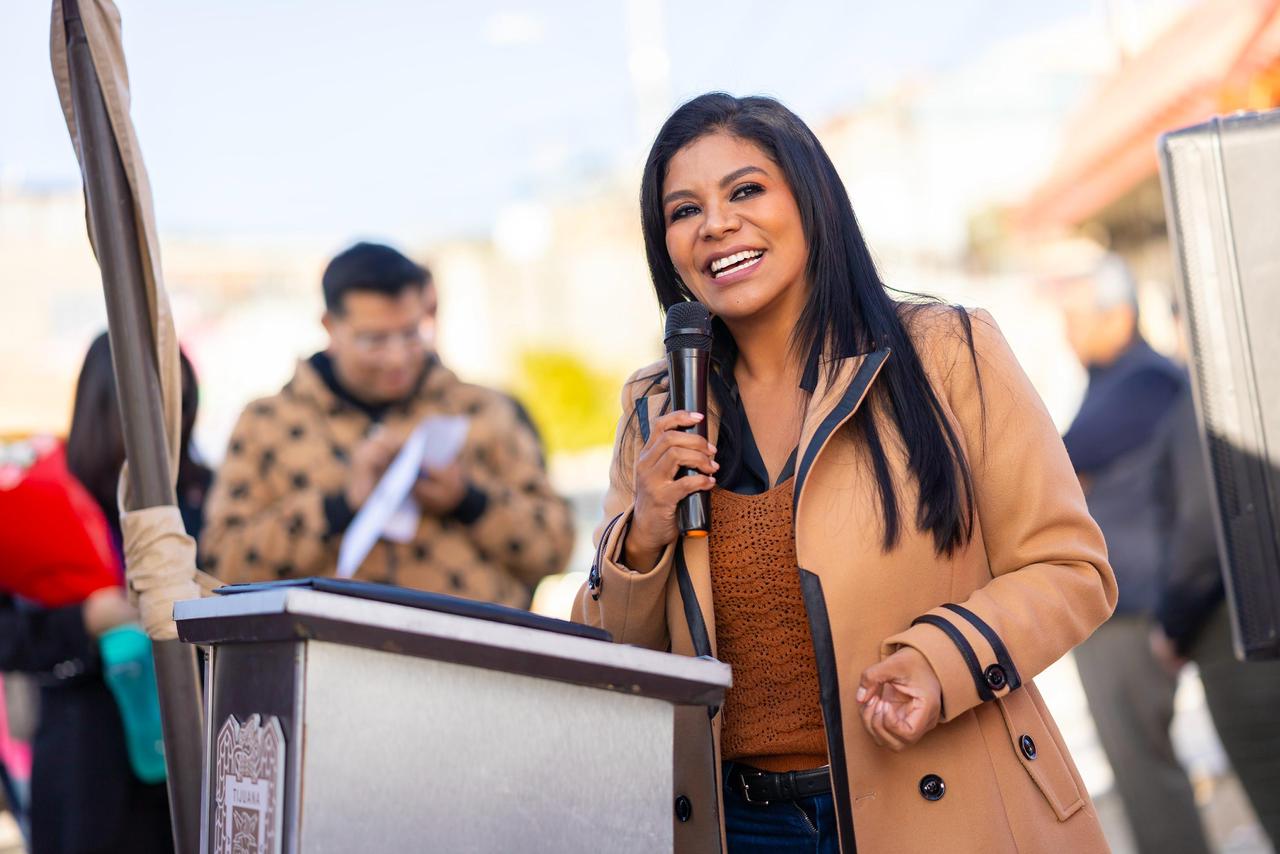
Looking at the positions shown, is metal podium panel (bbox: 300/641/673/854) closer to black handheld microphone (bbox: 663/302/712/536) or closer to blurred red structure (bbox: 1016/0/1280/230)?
black handheld microphone (bbox: 663/302/712/536)

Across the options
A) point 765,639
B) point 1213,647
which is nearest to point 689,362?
point 765,639

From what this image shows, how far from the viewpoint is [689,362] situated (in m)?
2.47

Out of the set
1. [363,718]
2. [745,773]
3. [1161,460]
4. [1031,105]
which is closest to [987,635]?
[745,773]

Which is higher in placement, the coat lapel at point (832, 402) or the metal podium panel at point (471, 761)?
the coat lapel at point (832, 402)

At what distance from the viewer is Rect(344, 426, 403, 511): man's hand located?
4082mm

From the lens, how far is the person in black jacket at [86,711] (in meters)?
3.56

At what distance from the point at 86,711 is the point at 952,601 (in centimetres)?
239

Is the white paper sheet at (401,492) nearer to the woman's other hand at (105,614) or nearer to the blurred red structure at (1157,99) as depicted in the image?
the woman's other hand at (105,614)

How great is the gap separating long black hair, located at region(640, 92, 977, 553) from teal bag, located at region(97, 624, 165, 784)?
1735 millimetres

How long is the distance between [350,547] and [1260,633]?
2.36m

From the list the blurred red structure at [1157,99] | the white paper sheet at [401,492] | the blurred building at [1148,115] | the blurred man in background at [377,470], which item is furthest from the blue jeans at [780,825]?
the blurred building at [1148,115]

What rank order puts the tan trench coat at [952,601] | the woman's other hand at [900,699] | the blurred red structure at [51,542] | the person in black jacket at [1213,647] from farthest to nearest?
the person in black jacket at [1213,647] → the blurred red structure at [51,542] → the tan trench coat at [952,601] → the woman's other hand at [900,699]

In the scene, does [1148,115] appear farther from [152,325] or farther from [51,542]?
[152,325]

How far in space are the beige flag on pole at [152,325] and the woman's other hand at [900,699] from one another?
4.39 feet
